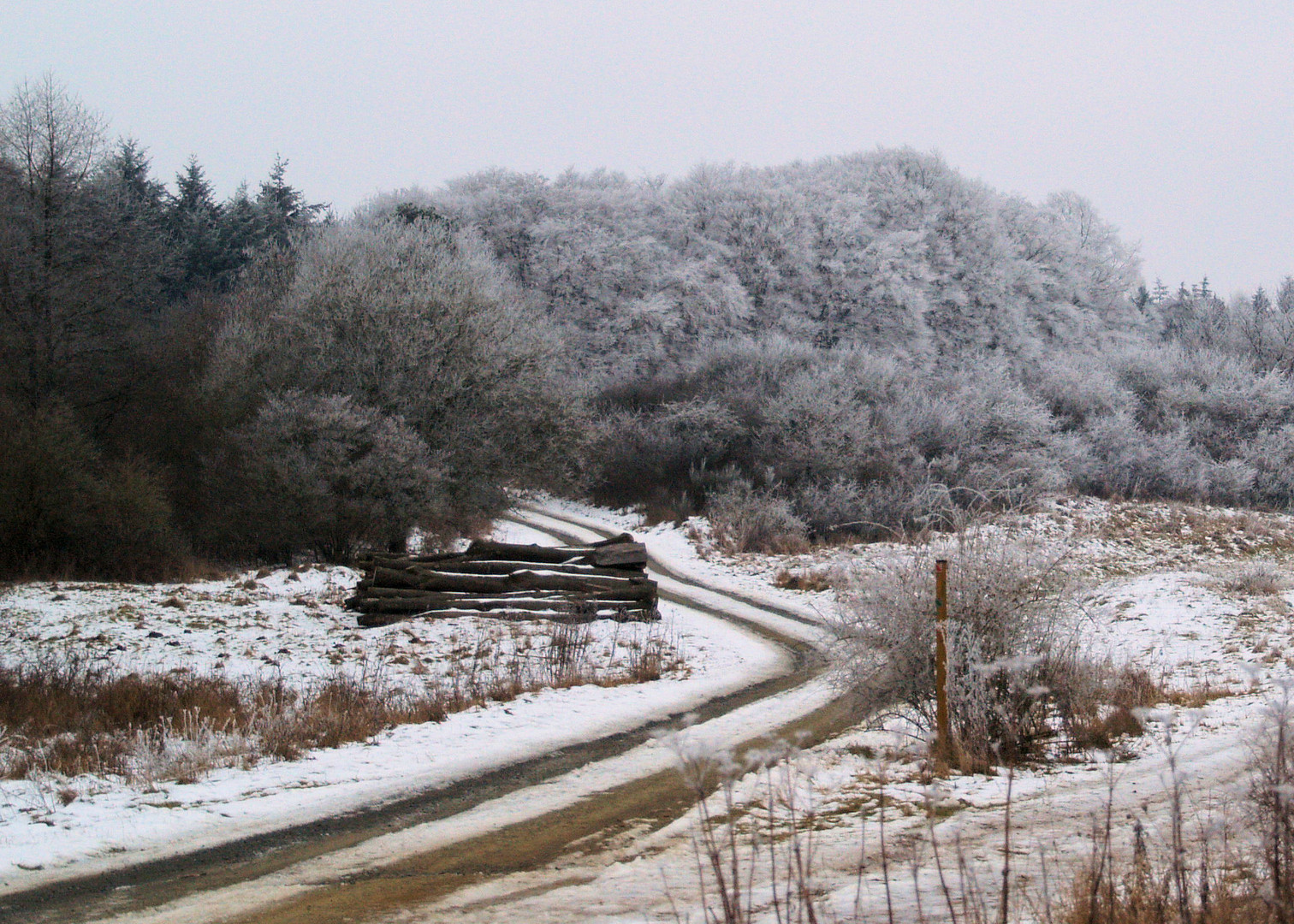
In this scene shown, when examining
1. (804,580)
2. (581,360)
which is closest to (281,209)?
(581,360)

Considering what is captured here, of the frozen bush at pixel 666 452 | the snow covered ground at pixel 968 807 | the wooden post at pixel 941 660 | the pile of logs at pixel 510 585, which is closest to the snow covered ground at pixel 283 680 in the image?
the pile of logs at pixel 510 585

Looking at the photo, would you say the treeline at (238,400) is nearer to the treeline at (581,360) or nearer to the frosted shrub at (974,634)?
the treeline at (581,360)

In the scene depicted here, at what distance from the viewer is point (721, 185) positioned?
46781mm

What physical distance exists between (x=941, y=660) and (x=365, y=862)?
4.22 metres

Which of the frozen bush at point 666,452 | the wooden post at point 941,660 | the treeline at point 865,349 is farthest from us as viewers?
the frozen bush at point 666,452

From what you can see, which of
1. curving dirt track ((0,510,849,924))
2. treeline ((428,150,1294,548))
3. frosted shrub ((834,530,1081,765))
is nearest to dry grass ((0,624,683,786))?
curving dirt track ((0,510,849,924))

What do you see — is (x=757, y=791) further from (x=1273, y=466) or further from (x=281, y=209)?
(x=281, y=209)

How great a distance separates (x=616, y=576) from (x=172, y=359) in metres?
17.2

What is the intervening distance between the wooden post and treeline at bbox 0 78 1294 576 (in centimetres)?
101

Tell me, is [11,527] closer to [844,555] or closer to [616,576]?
[616,576]

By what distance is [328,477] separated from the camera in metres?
21.5

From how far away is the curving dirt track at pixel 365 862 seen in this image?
4984mm

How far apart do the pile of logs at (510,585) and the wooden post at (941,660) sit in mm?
8897

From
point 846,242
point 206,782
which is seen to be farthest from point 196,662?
point 846,242
